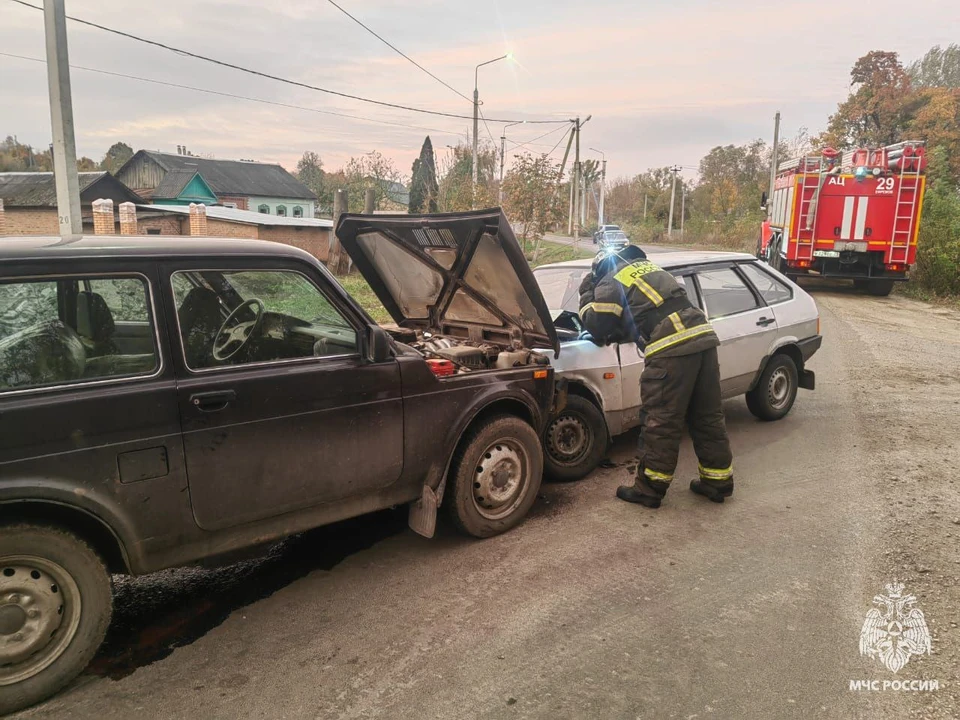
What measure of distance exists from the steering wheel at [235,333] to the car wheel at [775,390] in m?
4.73

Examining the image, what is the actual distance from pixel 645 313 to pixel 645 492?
47.3 inches

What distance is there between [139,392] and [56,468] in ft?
1.31

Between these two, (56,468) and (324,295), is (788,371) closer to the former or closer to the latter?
(324,295)

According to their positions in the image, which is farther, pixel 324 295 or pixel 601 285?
pixel 601 285

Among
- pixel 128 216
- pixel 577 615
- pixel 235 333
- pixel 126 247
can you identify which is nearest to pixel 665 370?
pixel 577 615

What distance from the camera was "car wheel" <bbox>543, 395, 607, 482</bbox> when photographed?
4.82m

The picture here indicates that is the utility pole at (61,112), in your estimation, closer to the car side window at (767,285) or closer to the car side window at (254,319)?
the car side window at (254,319)

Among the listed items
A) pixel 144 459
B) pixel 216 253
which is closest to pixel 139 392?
pixel 144 459

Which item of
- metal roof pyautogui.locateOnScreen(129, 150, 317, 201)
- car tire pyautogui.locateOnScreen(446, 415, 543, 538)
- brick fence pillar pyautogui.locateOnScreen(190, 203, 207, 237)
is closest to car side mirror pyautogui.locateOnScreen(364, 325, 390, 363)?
car tire pyautogui.locateOnScreen(446, 415, 543, 538)

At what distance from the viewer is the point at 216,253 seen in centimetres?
304

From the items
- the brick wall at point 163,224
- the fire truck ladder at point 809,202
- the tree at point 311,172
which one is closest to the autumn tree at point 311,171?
the tree at point 311,172

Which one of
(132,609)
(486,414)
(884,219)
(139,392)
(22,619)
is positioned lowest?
(132,609)

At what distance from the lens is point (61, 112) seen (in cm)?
→ 908

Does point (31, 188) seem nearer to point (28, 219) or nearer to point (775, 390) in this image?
point (28, 219)
